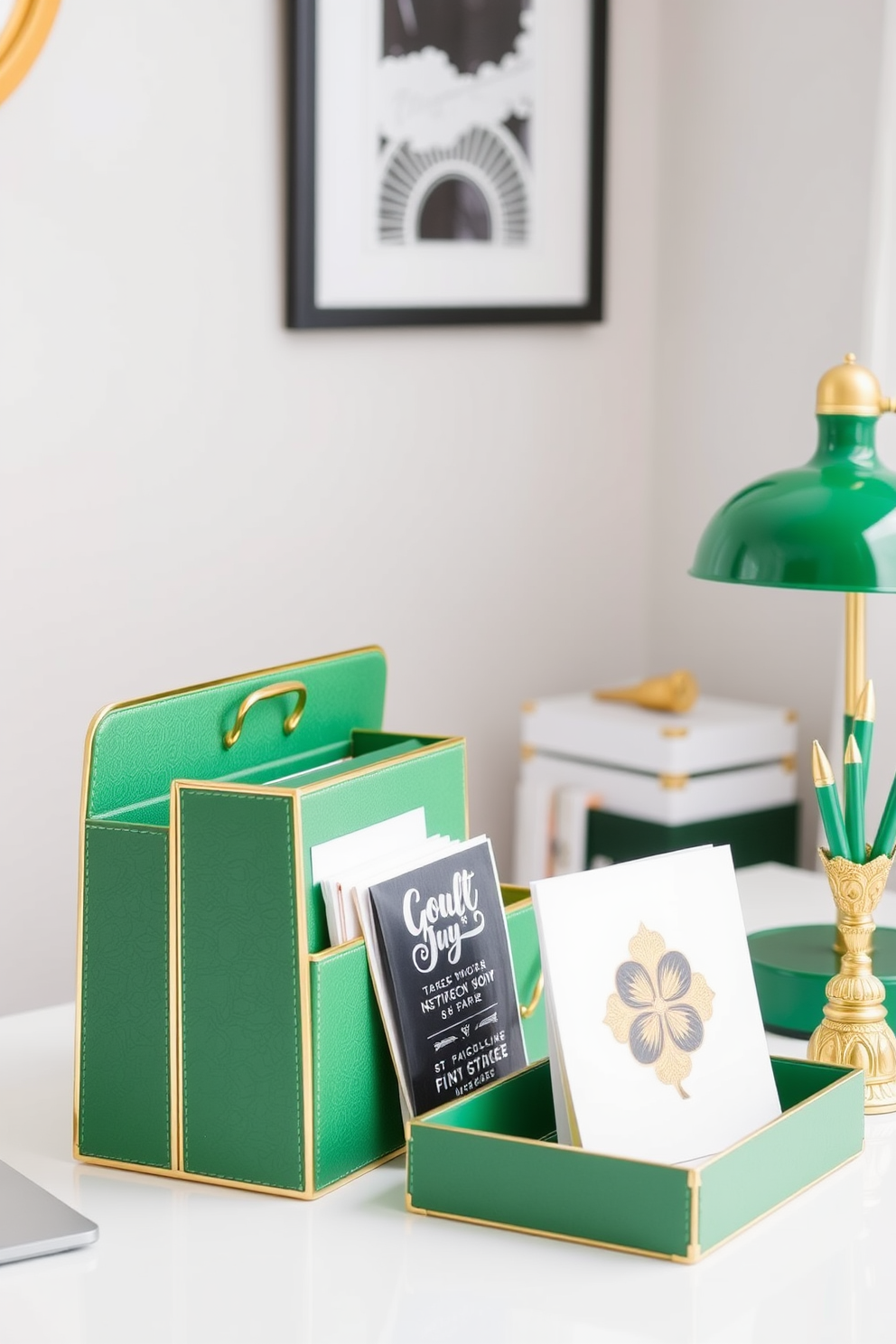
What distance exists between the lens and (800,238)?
267cm

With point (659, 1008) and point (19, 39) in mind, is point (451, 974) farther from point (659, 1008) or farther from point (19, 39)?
point (19, 39)

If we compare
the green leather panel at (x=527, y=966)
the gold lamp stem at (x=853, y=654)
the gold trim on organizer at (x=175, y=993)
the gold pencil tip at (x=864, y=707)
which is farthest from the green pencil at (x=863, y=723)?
the gold trim on organizer at (x=175, y=993)

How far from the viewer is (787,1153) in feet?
3.60

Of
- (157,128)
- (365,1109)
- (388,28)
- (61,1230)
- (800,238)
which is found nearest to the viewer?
(61,1230)

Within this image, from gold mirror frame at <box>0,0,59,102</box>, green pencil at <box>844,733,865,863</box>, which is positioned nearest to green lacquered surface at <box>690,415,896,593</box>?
green pencil at <box>844,733,865,863</box>

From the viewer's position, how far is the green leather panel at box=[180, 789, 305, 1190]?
3.58 feet

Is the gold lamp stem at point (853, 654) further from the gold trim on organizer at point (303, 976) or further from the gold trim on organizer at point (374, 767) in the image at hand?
the gold trim on organizer at point (303, 976)

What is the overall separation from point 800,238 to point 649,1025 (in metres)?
1.84

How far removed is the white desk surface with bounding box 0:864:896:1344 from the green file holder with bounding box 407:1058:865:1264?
11 mm

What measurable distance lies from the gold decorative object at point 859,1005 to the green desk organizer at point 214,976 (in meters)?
0.33

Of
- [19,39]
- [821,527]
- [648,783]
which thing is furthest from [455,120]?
[821,527]

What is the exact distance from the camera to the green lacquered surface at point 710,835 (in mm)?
2498

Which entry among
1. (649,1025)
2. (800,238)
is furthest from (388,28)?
(649,1025)

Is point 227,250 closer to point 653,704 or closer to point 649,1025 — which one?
point 653,704
